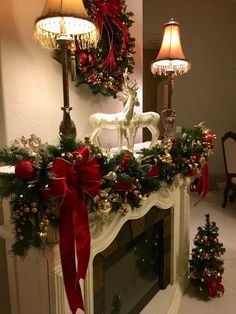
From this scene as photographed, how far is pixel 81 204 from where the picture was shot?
905 mm

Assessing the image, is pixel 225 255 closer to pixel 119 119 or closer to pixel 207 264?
pixel 207 264

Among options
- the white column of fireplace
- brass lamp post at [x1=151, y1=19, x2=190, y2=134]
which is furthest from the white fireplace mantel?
brass lamp post at [x1=151, y1=19, x2=190, y2=134]

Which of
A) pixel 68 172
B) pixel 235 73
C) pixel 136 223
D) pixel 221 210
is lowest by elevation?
pixel 221 210

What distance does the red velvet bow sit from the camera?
1.90m

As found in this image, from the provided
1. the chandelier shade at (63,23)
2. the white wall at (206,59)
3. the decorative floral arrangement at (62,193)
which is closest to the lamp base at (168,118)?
the chandelier shade at (63,23)

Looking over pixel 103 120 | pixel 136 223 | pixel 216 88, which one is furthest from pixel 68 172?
pixel 216 88

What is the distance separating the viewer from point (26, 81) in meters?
1.30

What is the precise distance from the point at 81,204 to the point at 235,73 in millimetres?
4470

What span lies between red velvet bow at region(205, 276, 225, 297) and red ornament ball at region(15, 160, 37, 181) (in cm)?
161

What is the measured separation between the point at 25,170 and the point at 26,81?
0.65 metres

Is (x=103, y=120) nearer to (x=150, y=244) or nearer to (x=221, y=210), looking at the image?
(x=150, y=244)

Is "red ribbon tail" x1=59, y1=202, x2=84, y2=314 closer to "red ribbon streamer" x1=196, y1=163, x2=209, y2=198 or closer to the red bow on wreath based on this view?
the red bow on wreath

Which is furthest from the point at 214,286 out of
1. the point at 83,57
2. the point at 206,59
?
the point at 206,59

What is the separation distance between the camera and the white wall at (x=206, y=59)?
4.27 metres
